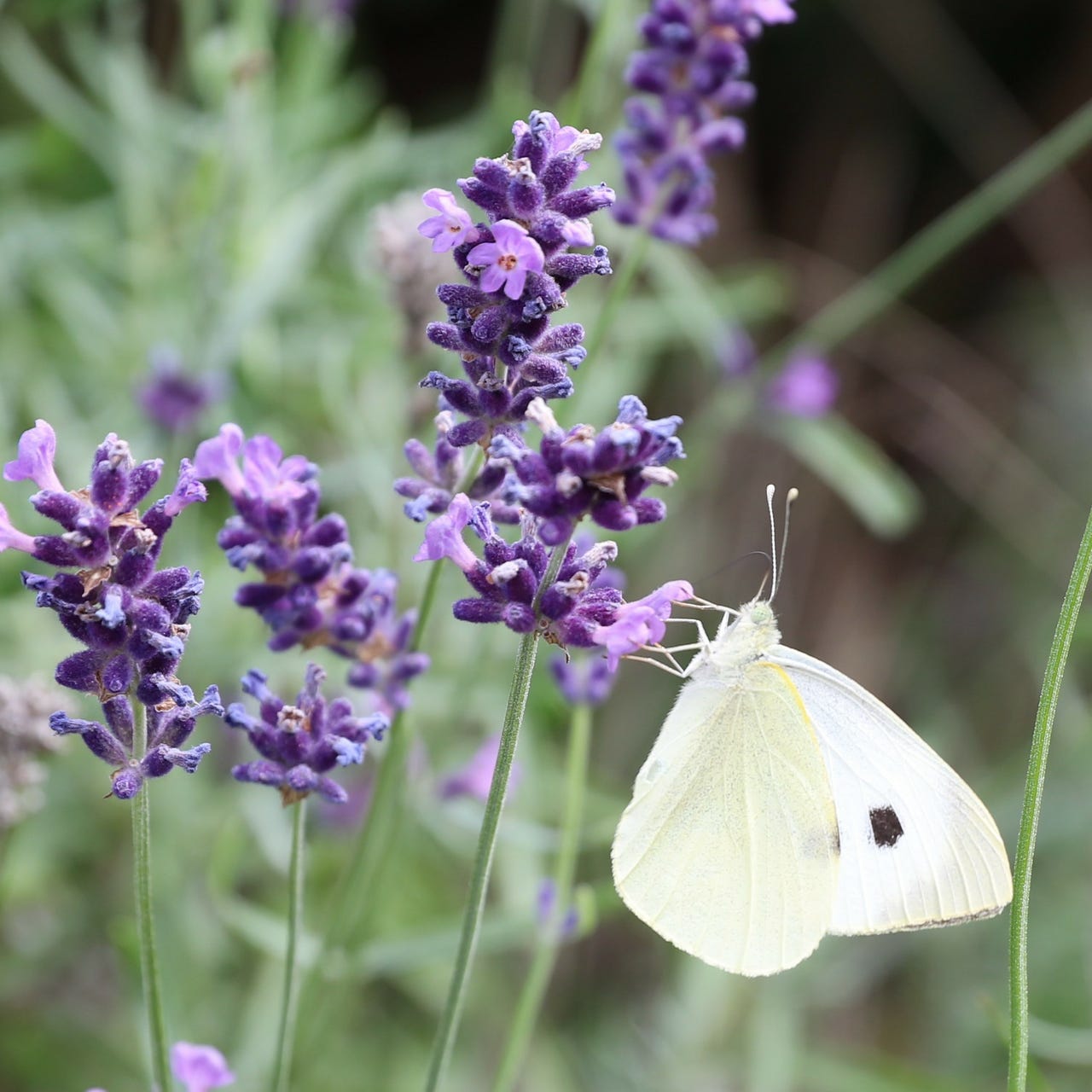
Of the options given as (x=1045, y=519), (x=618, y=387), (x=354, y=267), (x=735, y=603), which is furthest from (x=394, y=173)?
(x=1045, y=519)

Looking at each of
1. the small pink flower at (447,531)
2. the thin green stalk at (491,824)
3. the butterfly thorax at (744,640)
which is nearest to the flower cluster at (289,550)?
the small pink flower at (447,531)

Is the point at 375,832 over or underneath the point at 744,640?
underneath

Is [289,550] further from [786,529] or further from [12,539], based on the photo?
[786,529]

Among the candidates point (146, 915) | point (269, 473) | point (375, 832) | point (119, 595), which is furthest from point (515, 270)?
point (375, 832)

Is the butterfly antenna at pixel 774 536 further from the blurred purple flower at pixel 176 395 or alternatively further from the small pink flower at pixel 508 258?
the blurred purple flower at pixel 176 395

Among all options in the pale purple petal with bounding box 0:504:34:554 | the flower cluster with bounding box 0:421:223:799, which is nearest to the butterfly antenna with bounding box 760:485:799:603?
the flower cluster with bounding box 0:421:223:799
